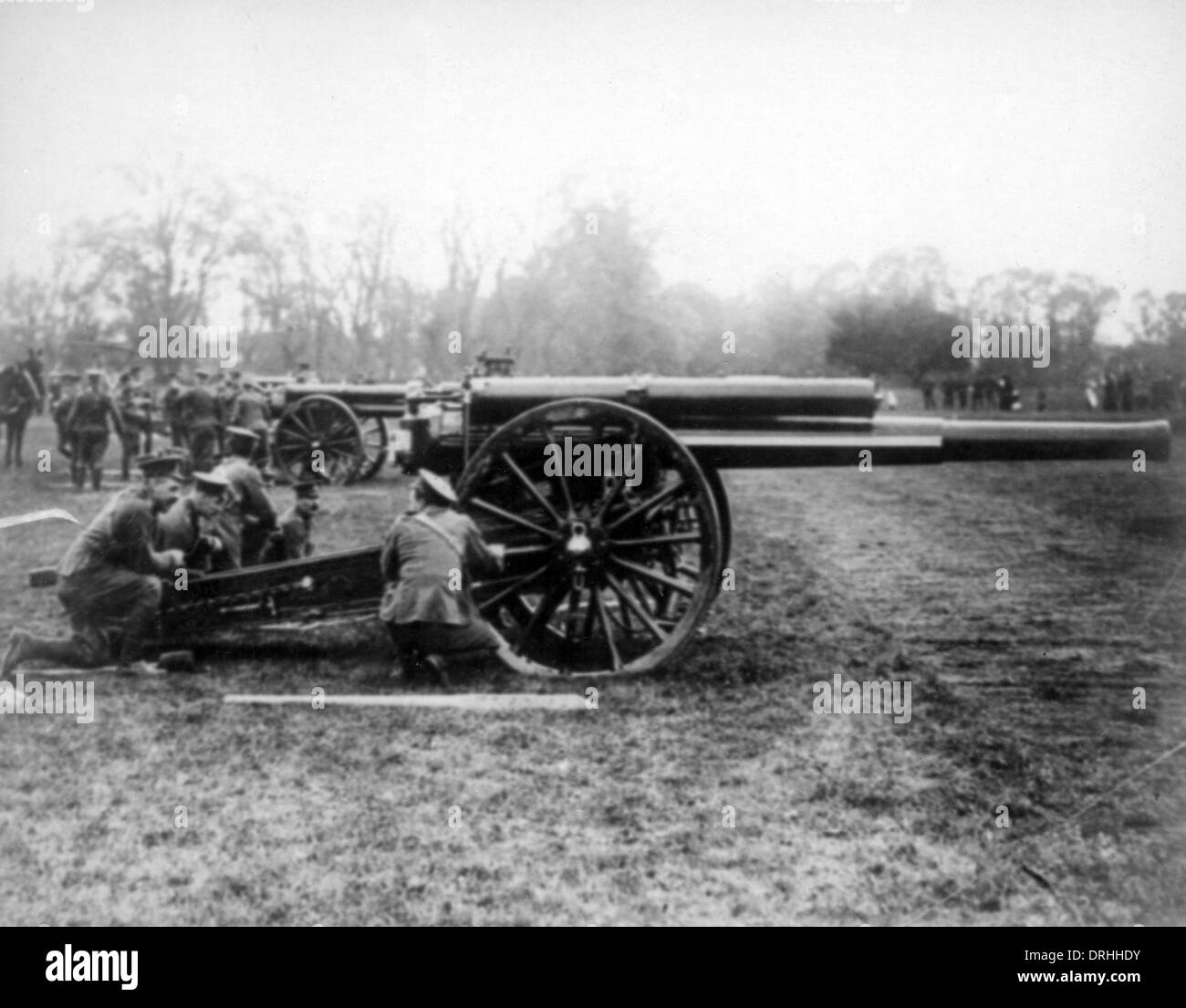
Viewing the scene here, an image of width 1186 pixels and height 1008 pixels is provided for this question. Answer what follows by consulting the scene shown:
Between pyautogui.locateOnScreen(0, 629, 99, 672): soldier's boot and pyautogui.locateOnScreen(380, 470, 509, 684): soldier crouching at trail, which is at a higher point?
pyautogui.locateOnScreen(380, 470, 509, 684): soldier crouching at trail

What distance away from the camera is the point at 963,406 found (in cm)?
1969

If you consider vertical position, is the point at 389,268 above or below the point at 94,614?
above

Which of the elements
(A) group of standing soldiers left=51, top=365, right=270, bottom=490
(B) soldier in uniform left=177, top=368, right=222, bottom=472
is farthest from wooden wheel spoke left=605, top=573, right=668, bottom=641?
(B) soldier in uniform left=177, top=368, right=222, bottom=472

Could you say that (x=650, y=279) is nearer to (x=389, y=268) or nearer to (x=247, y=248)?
(x=389, y=268)

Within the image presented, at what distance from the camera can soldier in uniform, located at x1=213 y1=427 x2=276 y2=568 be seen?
734 centimetres

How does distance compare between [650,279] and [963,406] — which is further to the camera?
[963,406]

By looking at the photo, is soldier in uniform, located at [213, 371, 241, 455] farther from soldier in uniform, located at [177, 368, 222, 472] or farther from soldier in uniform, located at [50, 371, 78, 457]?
soldier in uniform, located at [50, 371, 78, 457]

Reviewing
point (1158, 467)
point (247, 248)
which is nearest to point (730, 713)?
point (247, 248)

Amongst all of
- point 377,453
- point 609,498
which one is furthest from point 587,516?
point 377,453

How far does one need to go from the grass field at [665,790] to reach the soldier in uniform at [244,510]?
130cm

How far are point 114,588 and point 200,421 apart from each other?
26.5 feet

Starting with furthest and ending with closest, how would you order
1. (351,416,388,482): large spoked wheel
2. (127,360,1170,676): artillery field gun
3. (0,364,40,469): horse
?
(0,364,40,469): horse < (351,416,388,482): large spoked wheel < (127,360,1170,676): artillery field gun

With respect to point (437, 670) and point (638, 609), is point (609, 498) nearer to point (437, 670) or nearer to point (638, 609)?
point (638, 609)
